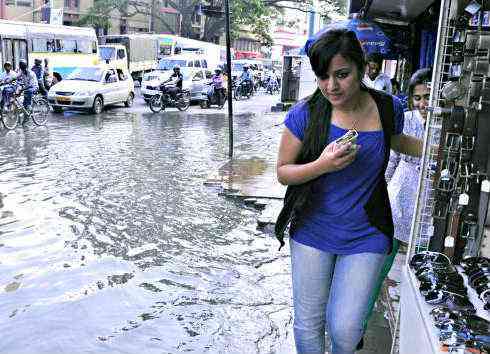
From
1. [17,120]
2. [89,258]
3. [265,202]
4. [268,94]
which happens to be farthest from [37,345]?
[268,94]

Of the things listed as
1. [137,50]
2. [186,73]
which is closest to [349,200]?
[186,73]

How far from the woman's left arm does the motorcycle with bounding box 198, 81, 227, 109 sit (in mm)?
20591

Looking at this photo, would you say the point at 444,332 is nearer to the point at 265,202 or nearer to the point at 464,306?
the point at 464,306

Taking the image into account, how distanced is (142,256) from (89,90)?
1411cm

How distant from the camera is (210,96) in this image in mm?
23312

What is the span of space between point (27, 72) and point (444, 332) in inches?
619

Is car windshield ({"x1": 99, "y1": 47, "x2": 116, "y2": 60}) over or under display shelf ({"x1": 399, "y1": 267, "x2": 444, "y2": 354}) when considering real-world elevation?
over

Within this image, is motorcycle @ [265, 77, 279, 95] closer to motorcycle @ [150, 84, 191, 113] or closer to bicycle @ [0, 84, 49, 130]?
motorcycle @ [150, 84, 191, 113]

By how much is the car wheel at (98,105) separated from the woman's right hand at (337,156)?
17.2 metres

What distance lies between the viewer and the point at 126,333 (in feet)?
12.7

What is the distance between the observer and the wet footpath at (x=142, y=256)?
3889 mm

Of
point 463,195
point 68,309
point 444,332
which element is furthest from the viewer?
point 68,309

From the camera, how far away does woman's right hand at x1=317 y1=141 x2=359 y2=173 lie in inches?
87.2

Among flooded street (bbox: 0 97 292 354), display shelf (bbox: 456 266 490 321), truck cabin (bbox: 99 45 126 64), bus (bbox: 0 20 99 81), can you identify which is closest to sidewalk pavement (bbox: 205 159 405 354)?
flooded street (bbox: 0 97 292 354)
